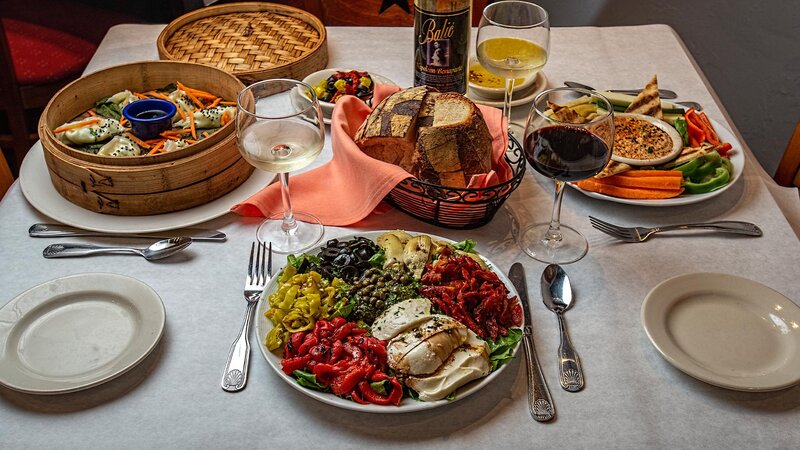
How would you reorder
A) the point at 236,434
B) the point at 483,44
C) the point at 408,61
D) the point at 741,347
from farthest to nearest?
the point at 408,61
the point at 483,44
the point at 741,347
the point at 236,434

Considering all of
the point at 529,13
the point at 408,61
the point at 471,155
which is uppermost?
the point at 529,13

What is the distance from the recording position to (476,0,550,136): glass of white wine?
166cm

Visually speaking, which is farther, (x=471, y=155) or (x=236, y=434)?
(x=471, y=155)

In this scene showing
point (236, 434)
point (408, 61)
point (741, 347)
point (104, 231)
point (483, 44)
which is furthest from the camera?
point (408, 61)

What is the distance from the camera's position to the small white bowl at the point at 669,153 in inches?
62.3

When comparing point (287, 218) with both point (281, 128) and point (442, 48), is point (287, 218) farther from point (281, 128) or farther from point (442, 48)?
point (442, 48)

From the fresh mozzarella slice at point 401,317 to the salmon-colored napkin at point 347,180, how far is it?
1.07ft

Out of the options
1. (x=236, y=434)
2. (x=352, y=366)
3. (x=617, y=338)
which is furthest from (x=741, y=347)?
(x=236, y=434)

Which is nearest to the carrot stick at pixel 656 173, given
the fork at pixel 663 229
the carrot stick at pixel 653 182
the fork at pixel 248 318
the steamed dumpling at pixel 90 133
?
the carrot stick at pixel 653 182

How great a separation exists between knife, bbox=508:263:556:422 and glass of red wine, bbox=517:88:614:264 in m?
0.16

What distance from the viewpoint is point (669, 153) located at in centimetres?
162

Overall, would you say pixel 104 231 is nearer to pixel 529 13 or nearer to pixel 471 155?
pixel 471 155

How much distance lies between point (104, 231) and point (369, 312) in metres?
0.64

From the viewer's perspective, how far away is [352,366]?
1.09 metres
